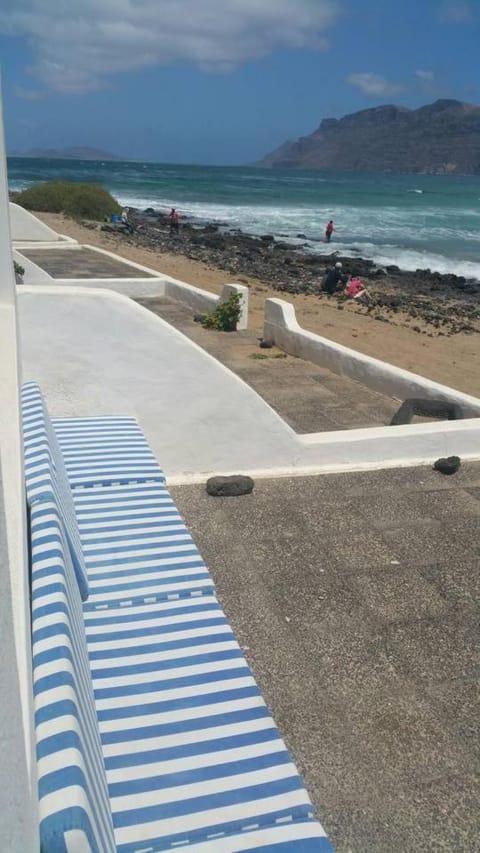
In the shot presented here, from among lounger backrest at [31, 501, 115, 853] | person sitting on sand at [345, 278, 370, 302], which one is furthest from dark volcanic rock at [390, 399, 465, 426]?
person sitting on sand at [345, 278, 370, 302]

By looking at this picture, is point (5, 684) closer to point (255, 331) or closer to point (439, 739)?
point (439, 739)

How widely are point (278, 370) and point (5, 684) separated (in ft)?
31.0

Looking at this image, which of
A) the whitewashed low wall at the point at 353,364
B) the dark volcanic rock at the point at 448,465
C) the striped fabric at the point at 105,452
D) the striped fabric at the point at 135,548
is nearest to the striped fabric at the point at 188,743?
the striped fabric at the point at 135,548

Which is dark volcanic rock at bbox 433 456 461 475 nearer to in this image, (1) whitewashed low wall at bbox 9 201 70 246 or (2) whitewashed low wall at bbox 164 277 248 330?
(2) whitewashed low wall at bbox 164 277 248 330

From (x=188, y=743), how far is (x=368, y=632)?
203 centimetres

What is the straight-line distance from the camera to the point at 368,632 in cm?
482

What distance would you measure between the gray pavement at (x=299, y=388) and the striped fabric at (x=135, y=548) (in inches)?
134

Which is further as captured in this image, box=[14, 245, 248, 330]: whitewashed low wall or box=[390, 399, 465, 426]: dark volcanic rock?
box=[14, 245, 248, 330]: whitewashed low wall

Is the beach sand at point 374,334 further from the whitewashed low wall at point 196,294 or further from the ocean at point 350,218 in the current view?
the ocean at point 350,218

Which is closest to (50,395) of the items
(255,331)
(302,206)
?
(255,331)

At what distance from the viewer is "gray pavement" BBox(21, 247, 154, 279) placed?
1553 centimetres

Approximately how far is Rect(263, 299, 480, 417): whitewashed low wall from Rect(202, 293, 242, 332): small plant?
0.68m

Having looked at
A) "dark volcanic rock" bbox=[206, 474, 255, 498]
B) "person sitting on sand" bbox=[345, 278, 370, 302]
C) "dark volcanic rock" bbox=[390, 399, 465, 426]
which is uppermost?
"dark volcanic rock" bbox=[390, 399, 465, 426]

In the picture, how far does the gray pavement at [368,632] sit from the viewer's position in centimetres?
365
